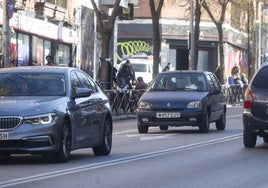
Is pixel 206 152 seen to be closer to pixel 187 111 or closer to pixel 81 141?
pixel 81 141

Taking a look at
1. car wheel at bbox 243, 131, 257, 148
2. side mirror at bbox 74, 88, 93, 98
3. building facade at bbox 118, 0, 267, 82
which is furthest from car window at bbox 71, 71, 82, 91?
building facade at bbox 118, 0, 267, 82

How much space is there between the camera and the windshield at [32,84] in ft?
52.0

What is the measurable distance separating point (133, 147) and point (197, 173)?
5372 mm

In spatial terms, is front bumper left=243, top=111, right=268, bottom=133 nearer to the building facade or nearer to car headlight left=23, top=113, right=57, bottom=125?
car headlight left=23, top=113, right=57, bottom=125

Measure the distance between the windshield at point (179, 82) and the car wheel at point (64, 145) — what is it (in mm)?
9111

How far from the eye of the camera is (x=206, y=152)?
18.1 m

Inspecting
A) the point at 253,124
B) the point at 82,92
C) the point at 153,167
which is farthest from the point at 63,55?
the point at 153,167

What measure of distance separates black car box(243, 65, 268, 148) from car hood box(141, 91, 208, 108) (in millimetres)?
4740

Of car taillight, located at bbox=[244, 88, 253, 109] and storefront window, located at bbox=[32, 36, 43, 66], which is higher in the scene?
storefront window, located at bbox=[32, 36, 43, 66]

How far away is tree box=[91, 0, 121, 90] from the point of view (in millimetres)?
34625

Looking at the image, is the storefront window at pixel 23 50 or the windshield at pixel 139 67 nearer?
the storefront window at pixel 23 50

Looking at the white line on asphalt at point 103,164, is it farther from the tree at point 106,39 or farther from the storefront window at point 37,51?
the storefront window at point 37,51

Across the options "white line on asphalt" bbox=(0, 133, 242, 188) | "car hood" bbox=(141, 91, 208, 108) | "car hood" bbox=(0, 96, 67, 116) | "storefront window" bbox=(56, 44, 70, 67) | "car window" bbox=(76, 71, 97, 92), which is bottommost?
"white line on asphalt" bbox=(0, 133, 242, 188)

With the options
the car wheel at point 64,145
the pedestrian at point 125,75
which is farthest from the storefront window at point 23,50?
the car wheel at point 64,145
